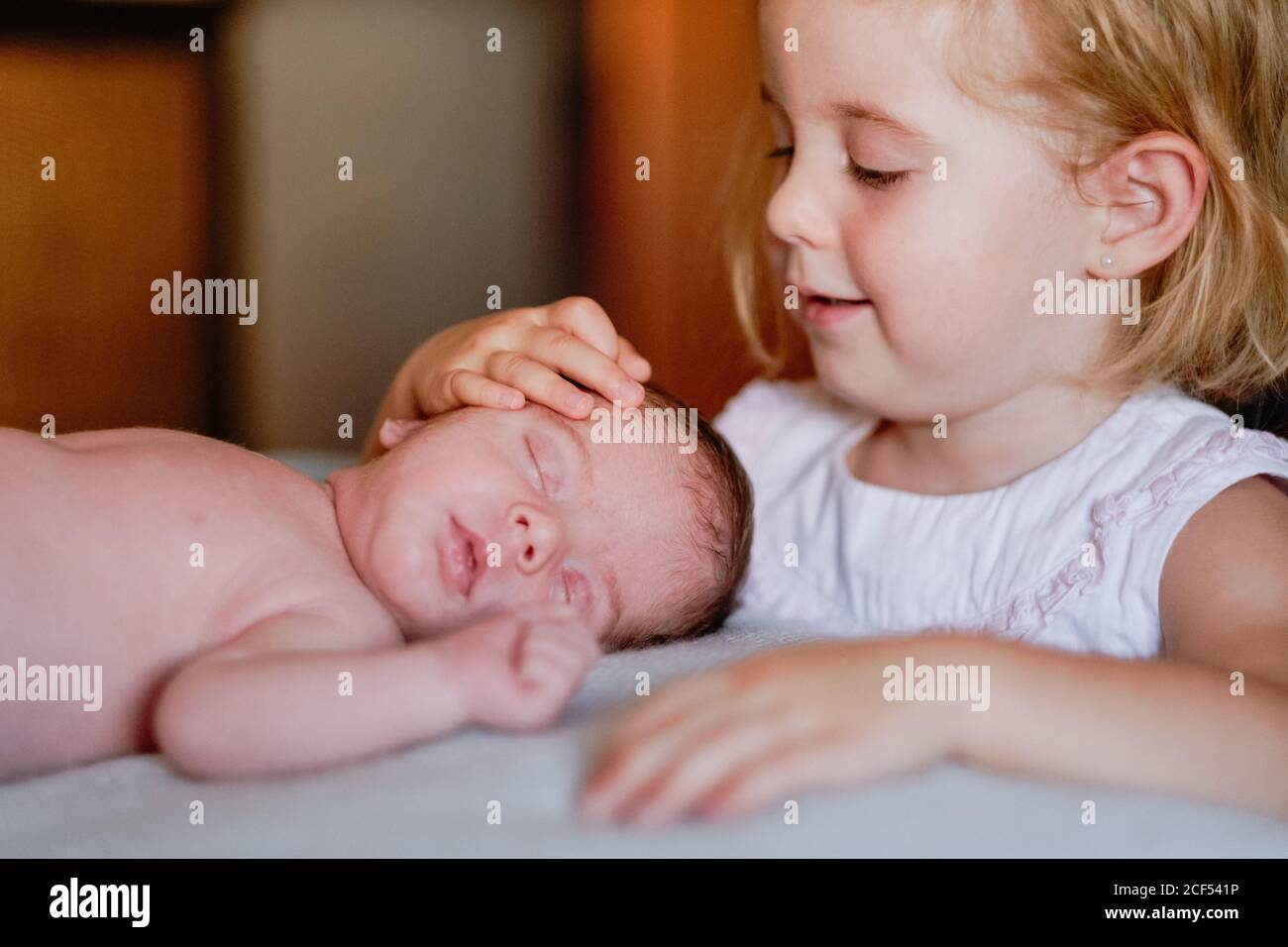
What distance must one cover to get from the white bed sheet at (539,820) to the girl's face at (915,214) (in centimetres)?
61

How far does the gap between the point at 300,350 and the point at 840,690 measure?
2776 mm

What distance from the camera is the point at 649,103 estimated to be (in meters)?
3.16

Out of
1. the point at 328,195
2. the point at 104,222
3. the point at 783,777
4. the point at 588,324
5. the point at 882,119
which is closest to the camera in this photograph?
the point at 783,777

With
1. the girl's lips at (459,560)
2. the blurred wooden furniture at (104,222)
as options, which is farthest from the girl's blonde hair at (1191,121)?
the blurred wooden furniture at (104,222)

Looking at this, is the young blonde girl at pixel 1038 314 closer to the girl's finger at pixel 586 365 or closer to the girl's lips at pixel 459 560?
the girl's finger at pixel 586 365

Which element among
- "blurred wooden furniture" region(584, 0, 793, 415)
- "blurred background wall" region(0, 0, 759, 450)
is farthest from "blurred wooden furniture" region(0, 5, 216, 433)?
"blurred wooden furniture" region(584, 0, 793, 415)

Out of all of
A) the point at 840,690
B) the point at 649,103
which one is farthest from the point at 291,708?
the point at 649,103

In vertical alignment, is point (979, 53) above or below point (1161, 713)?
above

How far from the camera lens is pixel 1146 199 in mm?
1284

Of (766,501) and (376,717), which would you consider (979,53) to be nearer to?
(766,501)

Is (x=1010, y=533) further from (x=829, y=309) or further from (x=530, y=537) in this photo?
(x=530, y=537)

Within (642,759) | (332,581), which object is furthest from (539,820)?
(332,581)

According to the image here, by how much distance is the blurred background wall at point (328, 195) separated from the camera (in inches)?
121

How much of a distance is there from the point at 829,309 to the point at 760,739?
2.32 feet
